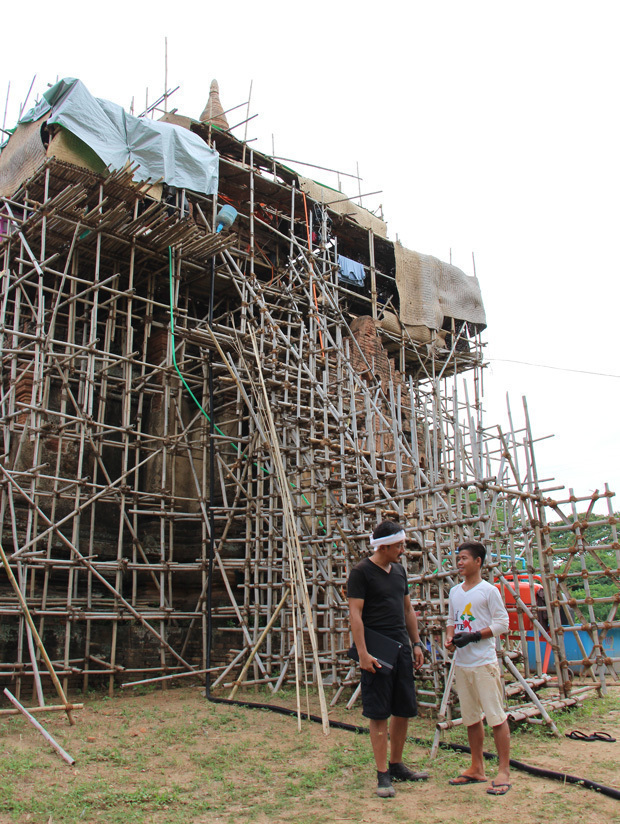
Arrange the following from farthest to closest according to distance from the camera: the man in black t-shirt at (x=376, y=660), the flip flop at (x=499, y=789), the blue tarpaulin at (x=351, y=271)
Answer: the blue tarpaulin at (x=351, y=271) < the man in black t-shirt at (x=376, y=660) < the flip flop at (x=499, y=789)

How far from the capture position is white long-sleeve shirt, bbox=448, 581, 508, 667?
14.7ft

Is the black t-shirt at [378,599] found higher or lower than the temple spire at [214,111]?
lower

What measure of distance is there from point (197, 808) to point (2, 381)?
661cm

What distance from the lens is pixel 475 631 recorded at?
14.8 feet

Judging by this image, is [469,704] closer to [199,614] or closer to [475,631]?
[475,631]

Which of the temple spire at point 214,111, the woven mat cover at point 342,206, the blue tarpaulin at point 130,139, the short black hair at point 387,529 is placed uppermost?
the temple spire at point 214,111

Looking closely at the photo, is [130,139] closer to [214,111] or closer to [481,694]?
[214,111]

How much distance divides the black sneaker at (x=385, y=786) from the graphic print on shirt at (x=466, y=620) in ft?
3.30

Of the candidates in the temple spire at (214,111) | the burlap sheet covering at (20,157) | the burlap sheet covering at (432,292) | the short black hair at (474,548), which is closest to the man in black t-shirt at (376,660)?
the short black hair at (474,548)

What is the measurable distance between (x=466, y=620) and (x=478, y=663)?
0.92ft

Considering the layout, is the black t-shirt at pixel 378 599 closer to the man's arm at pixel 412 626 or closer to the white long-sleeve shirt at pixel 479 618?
the man's arm at pixel 412 626

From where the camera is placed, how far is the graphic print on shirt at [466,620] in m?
4.58

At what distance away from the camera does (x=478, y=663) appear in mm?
4457

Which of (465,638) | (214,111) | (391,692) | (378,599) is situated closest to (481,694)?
(465,638)
